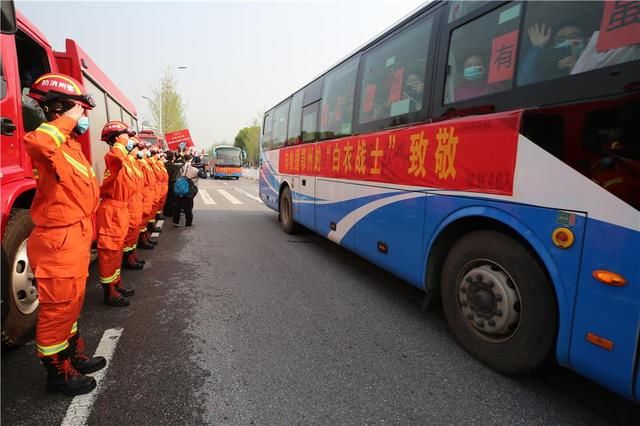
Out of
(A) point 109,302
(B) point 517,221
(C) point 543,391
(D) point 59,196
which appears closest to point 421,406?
(C) point 543,391

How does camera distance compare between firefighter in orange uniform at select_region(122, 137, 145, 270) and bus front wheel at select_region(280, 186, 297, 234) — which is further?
bus front wheel at select_region(280, 186, 297, 234)

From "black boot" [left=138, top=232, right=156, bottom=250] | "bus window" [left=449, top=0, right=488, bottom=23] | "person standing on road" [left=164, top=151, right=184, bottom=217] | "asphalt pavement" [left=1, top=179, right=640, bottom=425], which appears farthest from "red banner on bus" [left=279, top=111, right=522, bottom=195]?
"person standing on road" [left=164, top=151, right=184, bottom=217]

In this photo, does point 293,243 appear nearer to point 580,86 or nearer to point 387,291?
point 387,291

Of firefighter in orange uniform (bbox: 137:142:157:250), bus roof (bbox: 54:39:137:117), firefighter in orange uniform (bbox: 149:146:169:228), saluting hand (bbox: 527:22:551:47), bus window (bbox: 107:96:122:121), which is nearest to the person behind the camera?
saluting hand (bbox: 527:22:551:47)

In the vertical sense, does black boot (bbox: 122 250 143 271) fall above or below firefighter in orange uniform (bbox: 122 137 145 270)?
below

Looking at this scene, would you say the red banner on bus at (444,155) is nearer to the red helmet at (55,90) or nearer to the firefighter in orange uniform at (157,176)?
the red helmet at (55,90)

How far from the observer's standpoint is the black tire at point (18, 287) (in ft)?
7.88

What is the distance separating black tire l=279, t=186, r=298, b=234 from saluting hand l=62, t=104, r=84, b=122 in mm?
5110

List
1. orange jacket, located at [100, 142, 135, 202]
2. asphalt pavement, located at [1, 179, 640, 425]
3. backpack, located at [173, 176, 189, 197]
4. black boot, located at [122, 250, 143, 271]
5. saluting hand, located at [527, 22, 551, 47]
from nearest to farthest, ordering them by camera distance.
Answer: asphalt pavement, located at [1, 179, 640, 425] < saluting hand, located at [527, 22, 551, 47] < orange jacket, located at [100, 142, 135, 202] < black boot, located at [122, 250, 143, 271] < backpack, located at [173, 176, 189, 197]

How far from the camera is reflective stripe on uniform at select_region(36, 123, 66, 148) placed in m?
1.98

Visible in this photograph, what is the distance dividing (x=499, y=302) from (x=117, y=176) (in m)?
3.56

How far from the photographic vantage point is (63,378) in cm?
220

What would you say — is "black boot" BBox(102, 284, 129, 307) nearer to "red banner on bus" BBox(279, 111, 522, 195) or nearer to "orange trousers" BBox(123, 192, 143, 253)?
"orange trousers" BBox(123, 192, 143, 253)

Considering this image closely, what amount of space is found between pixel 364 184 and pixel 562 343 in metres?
2.59
